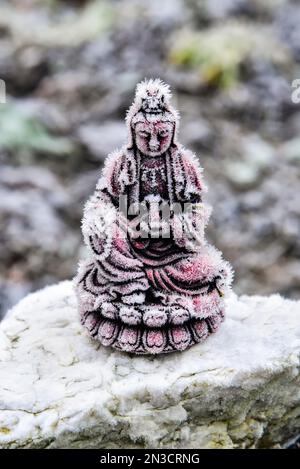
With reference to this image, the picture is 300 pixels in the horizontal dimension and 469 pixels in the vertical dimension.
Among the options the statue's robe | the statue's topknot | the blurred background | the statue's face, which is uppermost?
the blurred background

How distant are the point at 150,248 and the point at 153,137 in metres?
0.55

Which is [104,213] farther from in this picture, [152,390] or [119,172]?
[152,390]


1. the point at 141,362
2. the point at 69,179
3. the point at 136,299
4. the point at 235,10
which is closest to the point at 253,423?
the point at 141,362

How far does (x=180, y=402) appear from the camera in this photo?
2.91 metres

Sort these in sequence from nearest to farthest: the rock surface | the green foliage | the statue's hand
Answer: the rock surface → the statue's hand → the green foliage

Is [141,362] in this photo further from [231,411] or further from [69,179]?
[69,179]

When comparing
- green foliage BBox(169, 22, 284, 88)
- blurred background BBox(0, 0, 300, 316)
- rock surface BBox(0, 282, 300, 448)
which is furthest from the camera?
green foliage BBox(169, 22, 284, 88)

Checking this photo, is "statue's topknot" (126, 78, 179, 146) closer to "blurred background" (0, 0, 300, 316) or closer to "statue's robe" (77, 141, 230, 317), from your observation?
"statue's robe" (77, 141, 230, 317)

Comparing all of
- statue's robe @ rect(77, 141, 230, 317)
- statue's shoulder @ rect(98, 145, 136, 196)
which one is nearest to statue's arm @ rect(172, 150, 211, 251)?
statue's robe @ rect(77, 141, 230, 317)

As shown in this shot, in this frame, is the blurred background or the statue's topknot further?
the blurred background

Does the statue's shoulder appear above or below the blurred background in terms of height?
below

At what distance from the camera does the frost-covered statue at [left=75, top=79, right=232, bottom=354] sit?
289cm

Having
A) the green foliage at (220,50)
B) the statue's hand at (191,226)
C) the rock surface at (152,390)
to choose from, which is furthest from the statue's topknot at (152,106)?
the green foliage at (220,50)

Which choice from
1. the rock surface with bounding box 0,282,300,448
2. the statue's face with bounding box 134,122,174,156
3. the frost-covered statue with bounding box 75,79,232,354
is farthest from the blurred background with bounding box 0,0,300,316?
the statue's face with bounding box 134,122,174,156
